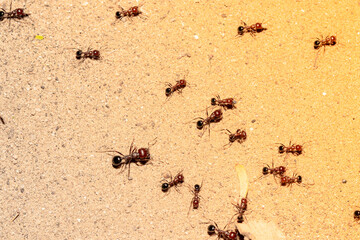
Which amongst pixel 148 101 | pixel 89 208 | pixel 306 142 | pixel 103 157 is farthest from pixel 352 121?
pixel 89 208

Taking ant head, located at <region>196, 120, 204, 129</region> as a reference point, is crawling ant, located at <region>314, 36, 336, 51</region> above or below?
above

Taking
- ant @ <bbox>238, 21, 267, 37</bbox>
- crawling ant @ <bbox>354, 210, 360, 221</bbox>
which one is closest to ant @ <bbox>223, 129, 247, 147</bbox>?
ant @ <bbox>238, 21, 267, 37</bbox>

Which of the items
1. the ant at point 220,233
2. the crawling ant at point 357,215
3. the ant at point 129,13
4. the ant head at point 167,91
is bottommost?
the ant at point 220,233

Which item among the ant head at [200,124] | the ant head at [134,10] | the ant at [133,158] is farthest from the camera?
the ant head at [134,10]

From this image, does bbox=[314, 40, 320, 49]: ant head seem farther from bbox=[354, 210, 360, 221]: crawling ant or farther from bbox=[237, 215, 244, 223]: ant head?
bbox=[237, 215, 244, 223]: ant head

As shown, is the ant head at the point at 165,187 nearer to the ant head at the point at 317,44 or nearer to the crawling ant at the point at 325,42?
the crawling ant at the point at 325,42

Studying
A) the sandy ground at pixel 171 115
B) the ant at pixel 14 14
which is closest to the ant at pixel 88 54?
the sandy ground at pixel 171 115
